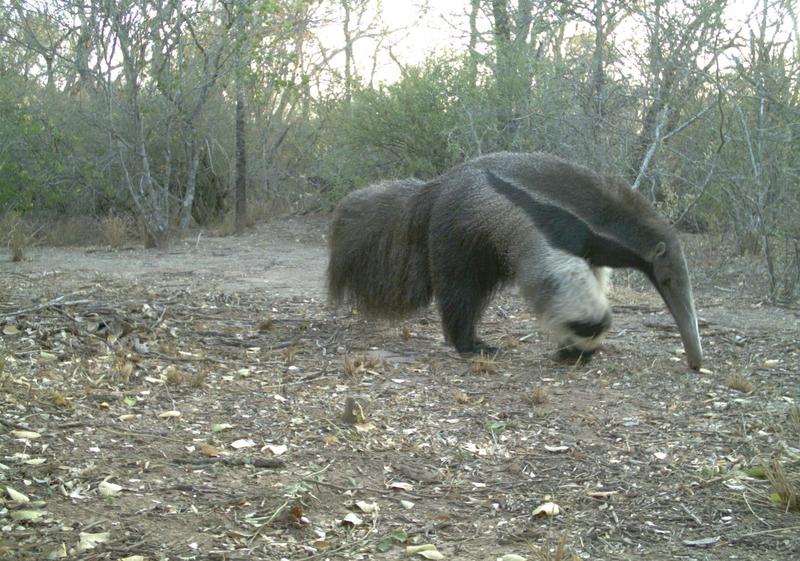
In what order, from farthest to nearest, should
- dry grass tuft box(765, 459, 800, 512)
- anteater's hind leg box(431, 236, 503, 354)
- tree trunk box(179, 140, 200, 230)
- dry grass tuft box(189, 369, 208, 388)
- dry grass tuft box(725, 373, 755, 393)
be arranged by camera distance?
tree trunk box(179, 140, 200, 230), anteater's hind leg box(431, 236, 503, 354), dry grass tuft box(725, 373, 755, 393), dry grass tuft box(189, 369, 208, 388), dry grass tuft box(765, 459, 800, 512)

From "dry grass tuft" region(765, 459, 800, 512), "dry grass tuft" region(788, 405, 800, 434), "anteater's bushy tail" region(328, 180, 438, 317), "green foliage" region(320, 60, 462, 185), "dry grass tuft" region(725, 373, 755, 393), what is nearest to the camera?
"dry grass tuft" region(765, 459, 800, 512)

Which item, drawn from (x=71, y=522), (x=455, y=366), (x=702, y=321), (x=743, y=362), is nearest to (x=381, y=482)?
(x=71, y=522)

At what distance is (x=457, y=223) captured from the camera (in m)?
5.73

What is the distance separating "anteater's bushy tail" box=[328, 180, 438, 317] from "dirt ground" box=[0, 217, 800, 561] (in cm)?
30

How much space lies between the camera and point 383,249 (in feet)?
20.6

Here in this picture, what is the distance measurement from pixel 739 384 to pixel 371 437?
7.80 feet

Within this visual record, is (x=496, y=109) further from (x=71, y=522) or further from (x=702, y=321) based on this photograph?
(x=71, y=522)

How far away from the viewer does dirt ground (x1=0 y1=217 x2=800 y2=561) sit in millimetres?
3064

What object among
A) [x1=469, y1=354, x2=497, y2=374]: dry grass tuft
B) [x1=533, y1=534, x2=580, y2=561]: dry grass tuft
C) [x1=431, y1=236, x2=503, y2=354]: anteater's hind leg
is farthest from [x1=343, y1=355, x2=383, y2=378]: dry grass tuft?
[x1=533, y1=534, x2=580, y2=561]: dry grass tuft

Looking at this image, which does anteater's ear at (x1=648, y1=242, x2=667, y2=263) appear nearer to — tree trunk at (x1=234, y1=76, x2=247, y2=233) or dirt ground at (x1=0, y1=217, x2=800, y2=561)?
dirt ground at (x1=0, y1=217, x2=800, y2=561)

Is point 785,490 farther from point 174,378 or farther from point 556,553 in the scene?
point 174,378

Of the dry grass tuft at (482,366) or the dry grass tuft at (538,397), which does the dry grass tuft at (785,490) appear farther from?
the dry grass tuft at (482,366)

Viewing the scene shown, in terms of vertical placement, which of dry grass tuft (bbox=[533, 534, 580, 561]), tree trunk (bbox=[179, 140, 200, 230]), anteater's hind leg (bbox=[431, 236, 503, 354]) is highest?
tree trunk (bbox=[179, 140, 200, 230])

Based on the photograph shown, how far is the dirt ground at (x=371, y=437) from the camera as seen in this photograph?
3.06 m
